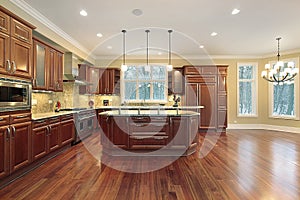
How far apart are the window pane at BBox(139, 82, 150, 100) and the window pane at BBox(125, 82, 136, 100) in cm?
25

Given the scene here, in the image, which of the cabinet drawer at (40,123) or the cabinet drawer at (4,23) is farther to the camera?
the cabinet drawer at (40,123)

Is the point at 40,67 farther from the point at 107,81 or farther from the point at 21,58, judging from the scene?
the point at 107,81

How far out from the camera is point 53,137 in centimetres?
378

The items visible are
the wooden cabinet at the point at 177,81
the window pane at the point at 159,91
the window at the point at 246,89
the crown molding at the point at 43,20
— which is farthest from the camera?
the window pane at the point at 159,91

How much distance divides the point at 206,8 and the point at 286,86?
524 centimetres

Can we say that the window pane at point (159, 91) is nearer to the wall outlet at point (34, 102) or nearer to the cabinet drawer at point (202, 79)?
the cabinet drawer at point (202, 79)

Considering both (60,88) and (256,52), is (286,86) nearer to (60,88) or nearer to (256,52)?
(256,52)

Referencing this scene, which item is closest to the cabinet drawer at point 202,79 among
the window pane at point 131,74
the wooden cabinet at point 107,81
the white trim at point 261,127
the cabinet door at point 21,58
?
the white trim at point 261,127

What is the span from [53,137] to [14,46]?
1837 millimetres

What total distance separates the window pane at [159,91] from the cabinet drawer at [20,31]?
526cm

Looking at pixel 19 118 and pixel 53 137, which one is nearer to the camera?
pixel 19 118

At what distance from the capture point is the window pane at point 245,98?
7.65 m

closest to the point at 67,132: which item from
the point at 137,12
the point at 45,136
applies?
the point at 45,136

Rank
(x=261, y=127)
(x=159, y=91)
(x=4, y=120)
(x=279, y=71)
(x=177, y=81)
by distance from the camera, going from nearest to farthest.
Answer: (x=4, y=120), (x=279, y=71), (x=177, y=81), (x=261, y=127), (x=159, y=91)
